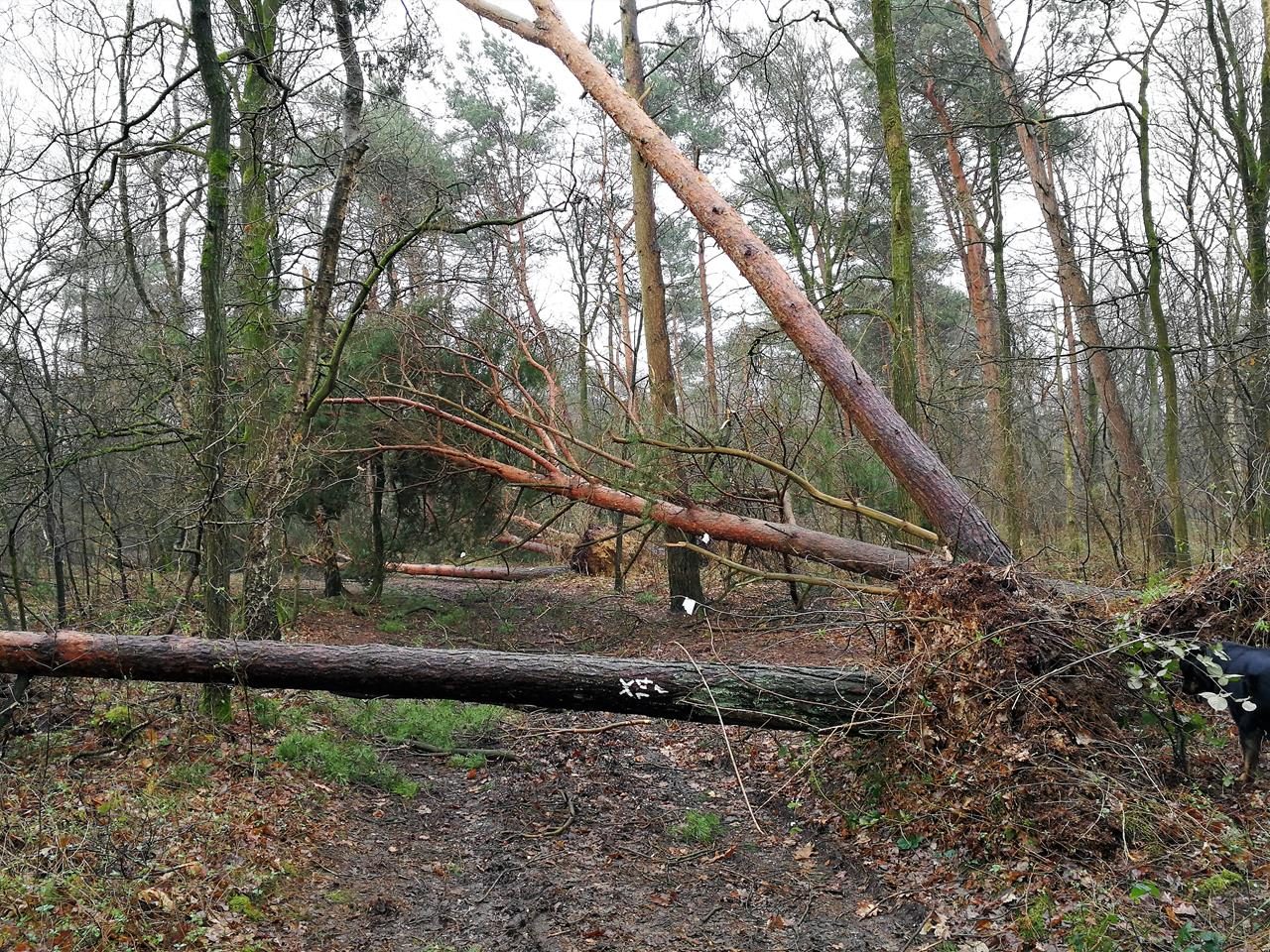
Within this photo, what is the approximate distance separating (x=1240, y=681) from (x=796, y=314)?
447cm

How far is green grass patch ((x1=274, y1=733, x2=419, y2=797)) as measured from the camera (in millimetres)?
6129

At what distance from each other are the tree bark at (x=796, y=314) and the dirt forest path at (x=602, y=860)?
7.14 ft

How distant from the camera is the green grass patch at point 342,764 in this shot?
6.13 m

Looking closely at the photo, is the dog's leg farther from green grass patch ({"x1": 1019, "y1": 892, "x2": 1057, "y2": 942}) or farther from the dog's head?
green grass patch ({"x1": 1019, "y1": 892, "x2": 1057, "y2": 942})

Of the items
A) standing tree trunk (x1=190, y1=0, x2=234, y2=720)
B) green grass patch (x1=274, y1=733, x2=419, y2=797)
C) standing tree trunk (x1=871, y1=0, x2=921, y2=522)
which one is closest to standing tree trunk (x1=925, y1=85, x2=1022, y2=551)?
standing tree trunk (x1=871, y1=0, x2=921, y2=522)

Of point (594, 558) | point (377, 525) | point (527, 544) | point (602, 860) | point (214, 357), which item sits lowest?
point (602, 860)

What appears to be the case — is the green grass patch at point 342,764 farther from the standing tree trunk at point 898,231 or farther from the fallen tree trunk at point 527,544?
the fallen tree trunk at point 527,544

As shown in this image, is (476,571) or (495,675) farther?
(476,571)

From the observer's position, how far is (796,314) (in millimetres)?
7746

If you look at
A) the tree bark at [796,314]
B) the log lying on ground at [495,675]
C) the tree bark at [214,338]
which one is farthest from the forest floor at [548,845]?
the tree bark at [796,314]

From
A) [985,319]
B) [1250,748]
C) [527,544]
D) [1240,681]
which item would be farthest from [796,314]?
[985,319]

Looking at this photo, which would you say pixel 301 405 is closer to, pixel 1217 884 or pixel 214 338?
pixel 214 338

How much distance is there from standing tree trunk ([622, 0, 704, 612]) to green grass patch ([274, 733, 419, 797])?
5.73m

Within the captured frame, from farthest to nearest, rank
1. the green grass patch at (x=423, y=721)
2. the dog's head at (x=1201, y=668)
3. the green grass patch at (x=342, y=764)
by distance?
the green grass patch at (x=423, y=721) → the green grass patch at (x=342, y=764) → the dog's head at (x=1201, y=668)
